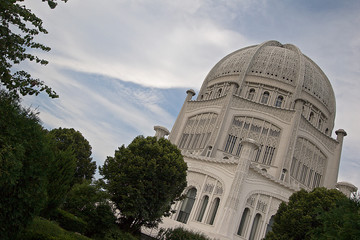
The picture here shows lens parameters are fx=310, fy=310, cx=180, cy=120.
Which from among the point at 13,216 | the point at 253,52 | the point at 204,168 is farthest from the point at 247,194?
the point at 253,52

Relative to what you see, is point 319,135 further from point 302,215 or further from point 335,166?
point 302,215

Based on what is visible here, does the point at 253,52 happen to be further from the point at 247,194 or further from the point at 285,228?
the point at 285,228

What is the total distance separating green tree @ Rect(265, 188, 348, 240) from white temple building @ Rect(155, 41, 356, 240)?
21.2 feet

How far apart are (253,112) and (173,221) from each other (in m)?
17.9

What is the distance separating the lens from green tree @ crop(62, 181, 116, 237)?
18.8m

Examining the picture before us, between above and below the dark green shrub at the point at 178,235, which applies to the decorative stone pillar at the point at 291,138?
above

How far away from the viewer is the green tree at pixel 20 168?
10.8 meters

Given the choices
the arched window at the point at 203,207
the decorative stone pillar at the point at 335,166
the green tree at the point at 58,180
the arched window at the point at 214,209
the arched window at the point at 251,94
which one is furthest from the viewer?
the arched window at the point at 251,94

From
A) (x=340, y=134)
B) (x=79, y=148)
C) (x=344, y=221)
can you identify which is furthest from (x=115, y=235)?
(x=340, y=134)

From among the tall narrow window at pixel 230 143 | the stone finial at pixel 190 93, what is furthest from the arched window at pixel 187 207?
the stone finial at pixel 190 93

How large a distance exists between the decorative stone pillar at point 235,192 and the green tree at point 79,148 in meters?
19.8

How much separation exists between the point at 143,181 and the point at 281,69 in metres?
32.9

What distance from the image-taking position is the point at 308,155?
40.7 metres

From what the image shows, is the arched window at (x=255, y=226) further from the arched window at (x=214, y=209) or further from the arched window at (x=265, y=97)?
the arched window at (x=265, y=97)
